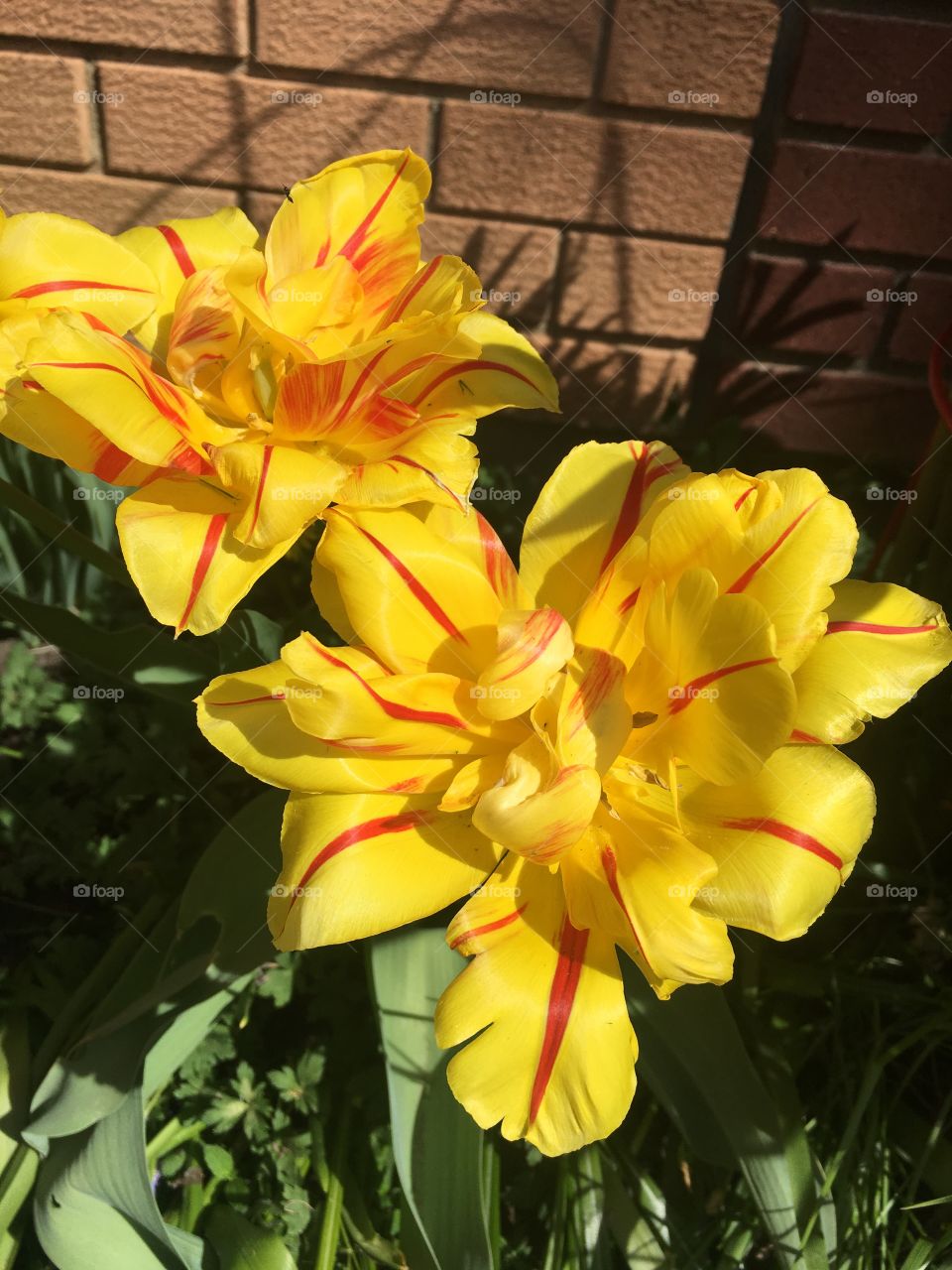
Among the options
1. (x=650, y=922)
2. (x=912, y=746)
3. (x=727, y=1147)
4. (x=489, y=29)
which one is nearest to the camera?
(x=650, y=922)

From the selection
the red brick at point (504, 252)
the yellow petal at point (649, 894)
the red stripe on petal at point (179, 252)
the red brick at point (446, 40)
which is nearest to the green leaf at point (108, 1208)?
the yellow petal at point (649, 894)

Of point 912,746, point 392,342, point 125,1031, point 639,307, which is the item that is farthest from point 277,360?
point 639,307

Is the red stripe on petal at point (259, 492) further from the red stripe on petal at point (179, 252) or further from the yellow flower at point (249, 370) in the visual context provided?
the red stripe on petal at point (179, 252)

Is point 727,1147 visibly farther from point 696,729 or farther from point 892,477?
point 892,477

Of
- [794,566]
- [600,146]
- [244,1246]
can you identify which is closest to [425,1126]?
[244,1246]

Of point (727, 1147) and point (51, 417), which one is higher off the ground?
point (51, 417)

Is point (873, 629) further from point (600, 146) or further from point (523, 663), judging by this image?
point (600, 146)
